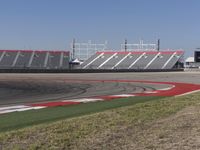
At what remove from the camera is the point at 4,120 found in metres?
10.6

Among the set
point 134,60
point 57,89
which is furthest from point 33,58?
point 57,89

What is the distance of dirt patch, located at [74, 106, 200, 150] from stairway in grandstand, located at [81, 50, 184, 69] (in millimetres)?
92767

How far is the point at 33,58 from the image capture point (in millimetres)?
106812

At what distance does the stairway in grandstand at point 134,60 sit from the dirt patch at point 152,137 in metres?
92.8

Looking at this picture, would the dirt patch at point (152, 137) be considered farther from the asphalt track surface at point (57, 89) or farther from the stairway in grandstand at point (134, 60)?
the stairway in grandstand at point (134, 60)

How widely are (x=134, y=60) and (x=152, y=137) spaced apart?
340 ft

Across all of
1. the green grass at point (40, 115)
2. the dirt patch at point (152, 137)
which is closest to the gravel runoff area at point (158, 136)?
the dirt patch at point (152, 137)

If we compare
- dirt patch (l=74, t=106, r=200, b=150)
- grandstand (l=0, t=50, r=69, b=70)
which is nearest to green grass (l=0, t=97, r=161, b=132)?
dirt patch (l=74, t=106, r=200, b=150)

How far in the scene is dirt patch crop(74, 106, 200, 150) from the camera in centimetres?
666

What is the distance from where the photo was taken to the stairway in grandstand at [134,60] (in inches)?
4102

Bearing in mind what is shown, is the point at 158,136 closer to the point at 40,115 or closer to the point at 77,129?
the point at 77,129

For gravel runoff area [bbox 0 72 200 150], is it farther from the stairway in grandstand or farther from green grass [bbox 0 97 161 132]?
the stairway in grandstand

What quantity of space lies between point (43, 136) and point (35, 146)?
2.74 ft

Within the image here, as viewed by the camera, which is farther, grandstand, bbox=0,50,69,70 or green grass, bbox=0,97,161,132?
grandstand, bbox=0,50,69,70
